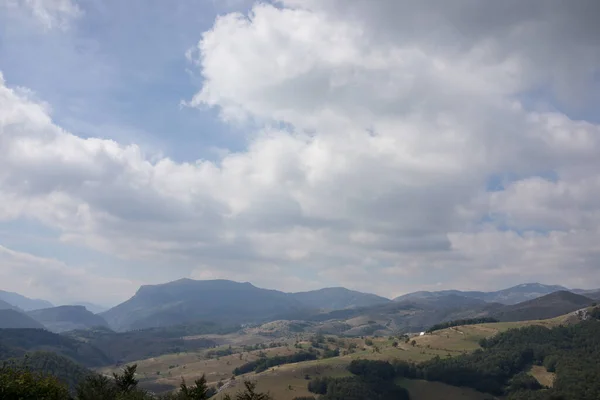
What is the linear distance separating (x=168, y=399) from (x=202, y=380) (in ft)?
165

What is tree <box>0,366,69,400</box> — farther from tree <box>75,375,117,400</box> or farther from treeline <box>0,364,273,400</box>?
tree <box>75,375,117,400</box>

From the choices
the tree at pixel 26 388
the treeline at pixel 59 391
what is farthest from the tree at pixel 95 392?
the tree at pixel 26 388

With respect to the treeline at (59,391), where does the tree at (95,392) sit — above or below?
below

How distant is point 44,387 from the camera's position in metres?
70.6

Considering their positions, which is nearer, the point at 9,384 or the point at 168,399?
the point at 9,384

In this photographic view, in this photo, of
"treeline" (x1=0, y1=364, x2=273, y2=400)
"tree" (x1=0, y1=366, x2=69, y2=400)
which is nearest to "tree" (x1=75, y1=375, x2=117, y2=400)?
"treeline" (x1=0, y1=364, x2=273, y2=400)

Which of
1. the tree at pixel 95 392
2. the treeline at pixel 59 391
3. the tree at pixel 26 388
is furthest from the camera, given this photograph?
the tree at pixel 95 392

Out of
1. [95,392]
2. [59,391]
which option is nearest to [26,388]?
[59,391]

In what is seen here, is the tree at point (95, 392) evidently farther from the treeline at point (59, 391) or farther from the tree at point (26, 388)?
the tree at point (26, 388)

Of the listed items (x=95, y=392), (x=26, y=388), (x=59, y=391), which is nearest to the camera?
(x=26, y=388)

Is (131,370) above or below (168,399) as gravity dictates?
above

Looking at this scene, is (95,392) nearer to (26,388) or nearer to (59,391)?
(59,391)

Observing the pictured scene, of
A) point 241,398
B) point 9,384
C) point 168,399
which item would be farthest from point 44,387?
point 168,399

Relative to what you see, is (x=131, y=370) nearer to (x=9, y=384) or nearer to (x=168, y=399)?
(x=168, y=399)
